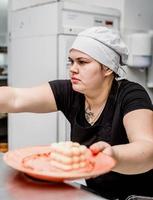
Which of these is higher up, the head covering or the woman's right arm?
the head covering

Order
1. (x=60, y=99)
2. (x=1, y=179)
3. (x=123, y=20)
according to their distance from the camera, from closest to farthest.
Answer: (x=1, y=179)
(x=60, y=99)
(x=123, y=20)

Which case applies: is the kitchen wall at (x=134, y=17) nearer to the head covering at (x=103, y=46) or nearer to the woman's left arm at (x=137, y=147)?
the head covering at (x=103, y=46)

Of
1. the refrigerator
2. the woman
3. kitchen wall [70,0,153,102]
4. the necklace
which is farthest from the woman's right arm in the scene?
kitchen wall [70,0,153,102]

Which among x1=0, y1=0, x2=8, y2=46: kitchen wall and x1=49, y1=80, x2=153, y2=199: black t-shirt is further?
x1=0, y1=0, x2=8, y2=46: kitchen wall

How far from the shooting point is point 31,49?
242 cm

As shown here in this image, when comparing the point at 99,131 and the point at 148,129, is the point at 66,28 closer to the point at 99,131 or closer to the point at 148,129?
the point at 99,131

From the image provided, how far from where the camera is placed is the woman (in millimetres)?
1202

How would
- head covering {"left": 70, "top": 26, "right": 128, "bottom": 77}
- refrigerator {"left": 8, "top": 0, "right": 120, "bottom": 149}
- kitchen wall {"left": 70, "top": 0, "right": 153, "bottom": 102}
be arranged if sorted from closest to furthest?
head covering {"left": 70, "top": 26, "right": 128, "bottom": 77}
refrigerator {"left": 8, "top": 0, "right": 120, "bottom": 149}
kitchen wall {"left": 70, "top": 0, "right": 153, "bottom": 102}

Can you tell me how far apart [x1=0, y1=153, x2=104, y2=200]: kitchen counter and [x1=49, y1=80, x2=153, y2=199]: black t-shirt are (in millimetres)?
378

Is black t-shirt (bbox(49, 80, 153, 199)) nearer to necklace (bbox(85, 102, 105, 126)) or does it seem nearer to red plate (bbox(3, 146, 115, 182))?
necklace (bbox(85, 102, 105, 126))

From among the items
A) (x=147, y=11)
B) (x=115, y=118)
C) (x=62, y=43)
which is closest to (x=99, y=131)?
(x=115, y=118)

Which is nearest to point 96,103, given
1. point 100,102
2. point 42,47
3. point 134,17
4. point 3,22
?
point 100,102

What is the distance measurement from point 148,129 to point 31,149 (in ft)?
1.21

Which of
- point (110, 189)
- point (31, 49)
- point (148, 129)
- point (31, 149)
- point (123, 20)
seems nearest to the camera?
point (31, 149)
